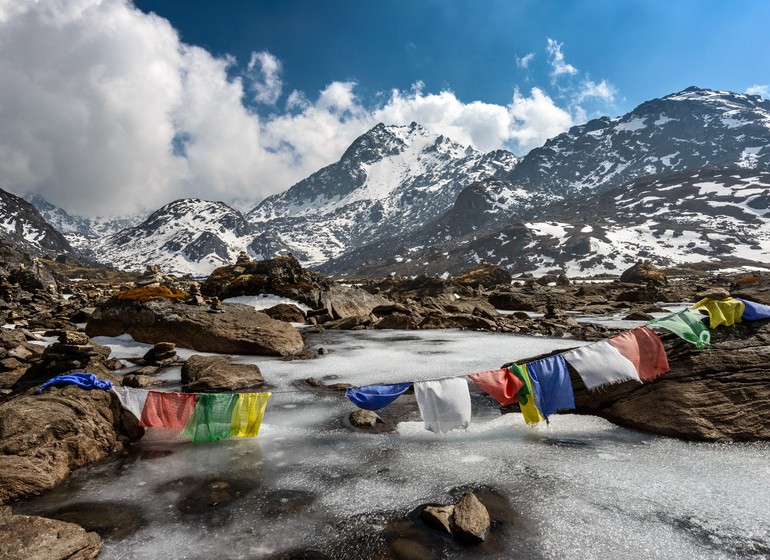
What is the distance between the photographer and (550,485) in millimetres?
7113

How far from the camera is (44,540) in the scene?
5.23 m

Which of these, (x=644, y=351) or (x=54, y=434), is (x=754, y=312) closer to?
(x=644, y=351)

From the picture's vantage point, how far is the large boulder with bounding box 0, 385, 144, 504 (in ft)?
23.0

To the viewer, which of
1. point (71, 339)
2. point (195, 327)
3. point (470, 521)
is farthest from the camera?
point (195, 327)

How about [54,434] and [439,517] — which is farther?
[54,434]

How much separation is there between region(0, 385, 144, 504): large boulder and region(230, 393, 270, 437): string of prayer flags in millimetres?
2291

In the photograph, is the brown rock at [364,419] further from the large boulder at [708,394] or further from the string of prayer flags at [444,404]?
the large boulder at [708,394]

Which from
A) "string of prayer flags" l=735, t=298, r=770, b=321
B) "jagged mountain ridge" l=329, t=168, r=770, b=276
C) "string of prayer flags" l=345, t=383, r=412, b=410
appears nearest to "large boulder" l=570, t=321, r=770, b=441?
"string of prayer flags" l=735, t=298, r=770, b=321

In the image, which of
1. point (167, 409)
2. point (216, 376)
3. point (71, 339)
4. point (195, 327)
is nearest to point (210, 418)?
point (167, 409)

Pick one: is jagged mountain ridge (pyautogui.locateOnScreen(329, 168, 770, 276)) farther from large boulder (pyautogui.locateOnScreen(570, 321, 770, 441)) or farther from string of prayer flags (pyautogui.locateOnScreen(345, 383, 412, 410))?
string of prayer flags (pyautogui.locateOnScreen(345, 383, 412, 410))

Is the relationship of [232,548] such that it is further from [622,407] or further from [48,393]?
[622,407]

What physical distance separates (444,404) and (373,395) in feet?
5.24

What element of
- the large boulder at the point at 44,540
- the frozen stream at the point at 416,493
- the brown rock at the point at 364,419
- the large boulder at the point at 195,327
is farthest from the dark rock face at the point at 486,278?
the large boulder at the point at 44,540

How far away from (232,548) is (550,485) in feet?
17.0
